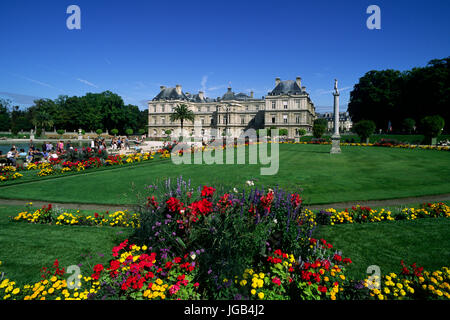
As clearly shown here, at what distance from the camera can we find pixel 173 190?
494 centimetres

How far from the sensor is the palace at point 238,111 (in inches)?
2564

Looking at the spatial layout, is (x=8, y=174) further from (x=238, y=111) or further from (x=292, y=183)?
(x=238, y=111)

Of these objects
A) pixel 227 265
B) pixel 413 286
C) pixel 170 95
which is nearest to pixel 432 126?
pixel 413 286

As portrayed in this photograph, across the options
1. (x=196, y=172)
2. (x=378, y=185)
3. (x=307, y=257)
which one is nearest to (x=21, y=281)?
(x=307, y=257)

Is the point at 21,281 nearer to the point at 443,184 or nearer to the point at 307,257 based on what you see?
the point at 307,257

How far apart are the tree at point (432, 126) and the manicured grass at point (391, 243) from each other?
84.6 ft

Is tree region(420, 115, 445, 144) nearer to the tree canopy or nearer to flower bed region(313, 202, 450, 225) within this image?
flower bed region(313, 202, 450, 225)

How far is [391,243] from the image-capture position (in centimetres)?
486

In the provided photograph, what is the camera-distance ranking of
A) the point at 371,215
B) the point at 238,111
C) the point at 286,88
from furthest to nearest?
the point at 238,111, the point at 286,88, the point at 371,215

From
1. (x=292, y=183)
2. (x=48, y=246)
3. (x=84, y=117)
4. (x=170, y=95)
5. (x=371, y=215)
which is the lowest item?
(x=48, y=246)

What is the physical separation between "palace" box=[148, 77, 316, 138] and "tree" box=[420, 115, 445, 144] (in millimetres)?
36770

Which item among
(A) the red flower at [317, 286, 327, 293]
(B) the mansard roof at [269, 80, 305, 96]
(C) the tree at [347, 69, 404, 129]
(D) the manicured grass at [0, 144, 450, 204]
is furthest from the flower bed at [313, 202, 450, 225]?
(B) the mansard roof at [269, 80, 305, 96]

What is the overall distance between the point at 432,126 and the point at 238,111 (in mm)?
52868

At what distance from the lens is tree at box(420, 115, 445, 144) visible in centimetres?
2550
